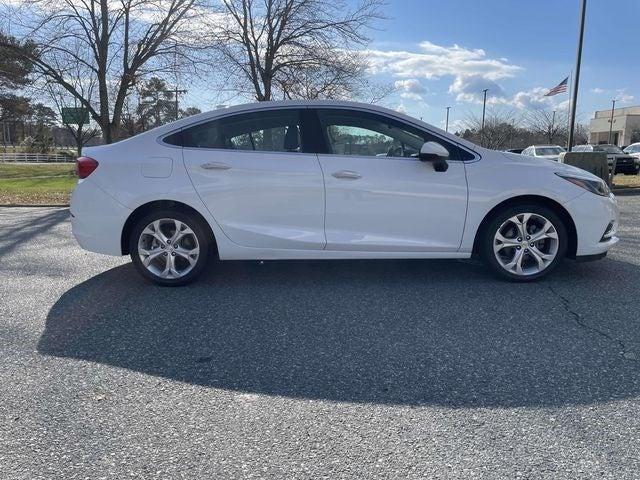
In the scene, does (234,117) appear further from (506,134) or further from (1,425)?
(506,134)

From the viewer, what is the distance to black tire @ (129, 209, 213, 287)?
181 inches

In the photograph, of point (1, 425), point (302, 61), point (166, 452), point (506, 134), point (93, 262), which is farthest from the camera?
point (506, 134)

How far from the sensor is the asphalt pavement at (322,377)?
2.24m

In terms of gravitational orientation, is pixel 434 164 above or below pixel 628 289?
above

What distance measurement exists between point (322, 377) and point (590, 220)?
3104 mm

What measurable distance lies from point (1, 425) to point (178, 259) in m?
2.36

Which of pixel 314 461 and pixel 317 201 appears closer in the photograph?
pixel 314 461

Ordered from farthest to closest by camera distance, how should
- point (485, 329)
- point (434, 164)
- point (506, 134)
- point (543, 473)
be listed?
point (506, 134) < point (434, 164) < point (485, 329) < point (543, 473)

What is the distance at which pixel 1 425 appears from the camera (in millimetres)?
2492

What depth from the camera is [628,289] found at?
14.9 ft

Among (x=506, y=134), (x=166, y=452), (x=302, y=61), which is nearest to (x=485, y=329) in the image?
(x=166, y=452)

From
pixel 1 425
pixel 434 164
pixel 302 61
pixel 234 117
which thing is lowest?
pixel 1 425

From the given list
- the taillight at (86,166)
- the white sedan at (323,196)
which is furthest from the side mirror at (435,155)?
the taillight at (86,166)

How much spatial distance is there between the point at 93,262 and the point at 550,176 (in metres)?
4.88
